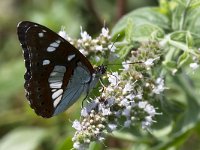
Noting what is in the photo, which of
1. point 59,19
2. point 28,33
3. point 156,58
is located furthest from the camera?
point 59,19

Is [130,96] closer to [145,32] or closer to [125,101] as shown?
[125,101]

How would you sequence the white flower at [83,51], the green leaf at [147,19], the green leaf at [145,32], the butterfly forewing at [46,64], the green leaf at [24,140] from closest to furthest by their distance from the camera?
the butterfly forewing at [46,64], the white flower at [83,51], the green leaf at [145,32], the green leaf at [147,19], the green leaf at [24,140]

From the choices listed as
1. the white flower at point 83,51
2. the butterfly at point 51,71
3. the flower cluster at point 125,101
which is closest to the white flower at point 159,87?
the flower cluster at point 125,101

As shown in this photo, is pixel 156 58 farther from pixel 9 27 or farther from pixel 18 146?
pixel 9 27

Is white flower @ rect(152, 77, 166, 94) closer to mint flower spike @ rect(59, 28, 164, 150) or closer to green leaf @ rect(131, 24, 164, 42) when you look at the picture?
mint flower spike @ rect(59, 28, 164, 150)

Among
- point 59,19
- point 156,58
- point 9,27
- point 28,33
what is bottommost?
point 156,58

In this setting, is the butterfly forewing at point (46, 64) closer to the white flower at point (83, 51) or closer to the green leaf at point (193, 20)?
the white flower at point (83, 51)

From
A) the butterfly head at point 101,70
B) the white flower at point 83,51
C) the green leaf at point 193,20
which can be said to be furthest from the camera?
the green leaf at point 193,20

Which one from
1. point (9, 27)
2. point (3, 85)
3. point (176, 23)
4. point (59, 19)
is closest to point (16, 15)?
point (9, 27)
